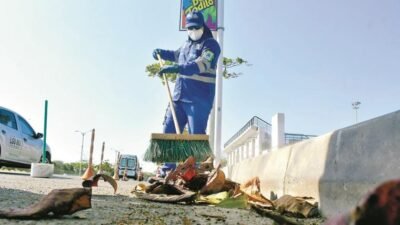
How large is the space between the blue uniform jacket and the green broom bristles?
1.75m

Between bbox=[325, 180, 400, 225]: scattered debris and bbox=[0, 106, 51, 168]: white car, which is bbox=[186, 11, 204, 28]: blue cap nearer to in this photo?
bbox=[0, 106, 51, 168]: white car

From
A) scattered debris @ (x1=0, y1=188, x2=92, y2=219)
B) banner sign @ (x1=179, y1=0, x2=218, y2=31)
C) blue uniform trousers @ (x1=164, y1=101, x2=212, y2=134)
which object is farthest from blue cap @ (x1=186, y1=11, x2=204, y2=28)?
scattered debris @ (x1=0, y1=188, x2=92, y2=219)

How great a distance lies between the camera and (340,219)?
438 millimetres

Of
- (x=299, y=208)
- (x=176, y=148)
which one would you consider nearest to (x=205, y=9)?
(x=176, y=148)

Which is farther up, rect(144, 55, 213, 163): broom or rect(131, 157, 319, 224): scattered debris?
rect(144, 55, 213, 163): broom

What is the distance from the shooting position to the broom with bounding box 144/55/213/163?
6523 mm

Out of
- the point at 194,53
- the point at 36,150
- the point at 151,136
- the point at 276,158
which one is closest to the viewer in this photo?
the point at 276,158

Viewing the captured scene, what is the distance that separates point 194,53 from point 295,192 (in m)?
5.45

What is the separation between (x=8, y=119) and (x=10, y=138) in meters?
Answer: 0.53

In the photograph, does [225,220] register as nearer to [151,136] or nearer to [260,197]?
[260,197]

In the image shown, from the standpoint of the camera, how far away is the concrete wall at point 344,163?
77.9 inches

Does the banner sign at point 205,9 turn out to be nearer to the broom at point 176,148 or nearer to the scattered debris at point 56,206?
the broom at point 176,148

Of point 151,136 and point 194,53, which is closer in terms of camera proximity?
point 151,136

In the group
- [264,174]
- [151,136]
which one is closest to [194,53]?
[151,136]
